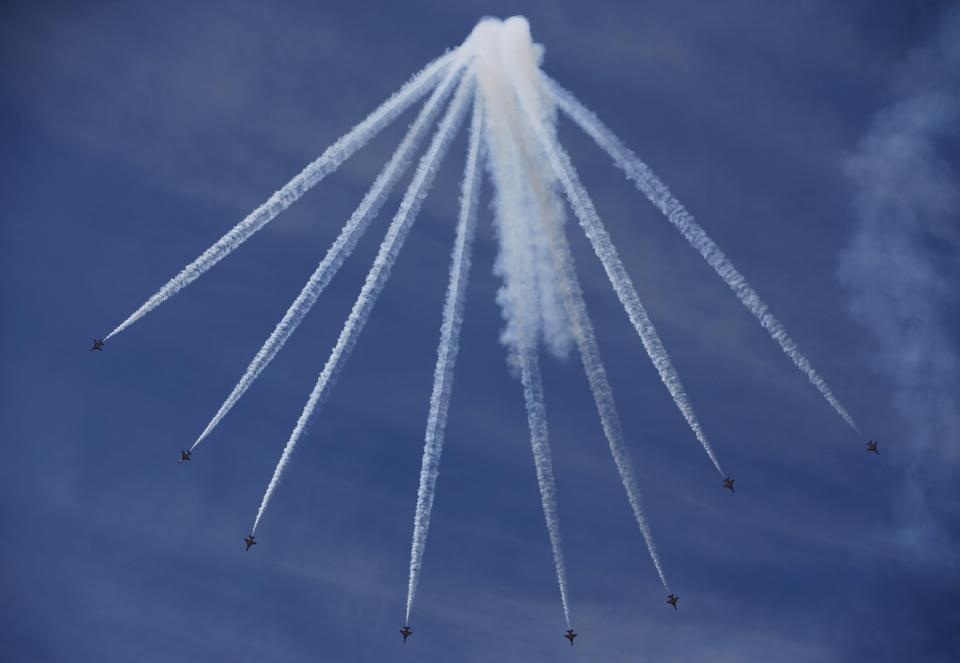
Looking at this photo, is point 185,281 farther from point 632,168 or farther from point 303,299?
point 632,168

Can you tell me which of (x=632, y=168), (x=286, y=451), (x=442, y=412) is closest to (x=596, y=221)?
(x=632, y=168)

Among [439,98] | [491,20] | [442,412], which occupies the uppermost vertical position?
[491,20]

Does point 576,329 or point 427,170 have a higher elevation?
point 427,170

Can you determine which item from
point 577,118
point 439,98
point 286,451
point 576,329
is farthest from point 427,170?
point 286,451

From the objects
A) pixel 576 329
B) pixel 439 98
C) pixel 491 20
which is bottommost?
pixel 576 329

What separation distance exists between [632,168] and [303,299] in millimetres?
23897

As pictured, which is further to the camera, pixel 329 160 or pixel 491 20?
pixel 491 20

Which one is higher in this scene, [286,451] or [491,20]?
[491,20]

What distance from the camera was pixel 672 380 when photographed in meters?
57.8

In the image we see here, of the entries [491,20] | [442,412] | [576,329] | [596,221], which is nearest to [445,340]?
[442,412]

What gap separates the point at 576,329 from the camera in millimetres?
59562

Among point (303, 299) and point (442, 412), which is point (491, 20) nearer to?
point (303, 299)

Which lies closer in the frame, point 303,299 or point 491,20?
point 303,299

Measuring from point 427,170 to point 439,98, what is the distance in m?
5.40
